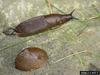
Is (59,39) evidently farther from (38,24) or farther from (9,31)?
(9,31)

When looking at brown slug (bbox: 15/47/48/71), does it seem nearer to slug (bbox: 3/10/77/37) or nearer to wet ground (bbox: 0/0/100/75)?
wet ground (bbox: 0/0/100/75)

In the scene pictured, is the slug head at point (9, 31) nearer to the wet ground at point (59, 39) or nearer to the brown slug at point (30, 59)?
the wet ground at point (59, 39)

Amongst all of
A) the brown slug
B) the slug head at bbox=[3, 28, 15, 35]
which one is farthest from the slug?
the brown slug

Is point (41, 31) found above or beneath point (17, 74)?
above

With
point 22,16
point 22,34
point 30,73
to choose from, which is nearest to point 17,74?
point 30,73

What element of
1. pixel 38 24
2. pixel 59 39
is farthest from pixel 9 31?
pixel 59 39

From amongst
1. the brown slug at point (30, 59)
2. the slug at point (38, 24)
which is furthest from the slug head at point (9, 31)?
the brown slug at point (30, 59)

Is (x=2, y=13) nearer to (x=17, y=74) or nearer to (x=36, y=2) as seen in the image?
(x=36, y=2)
